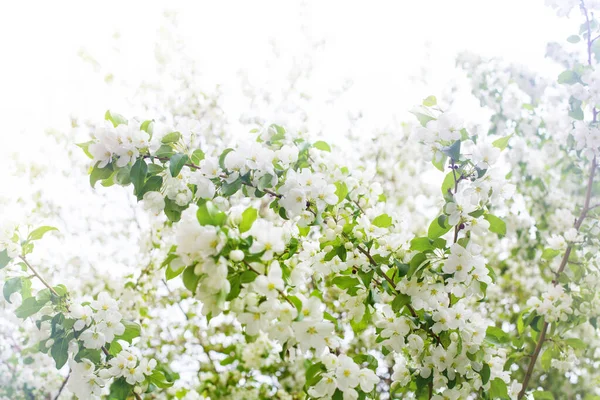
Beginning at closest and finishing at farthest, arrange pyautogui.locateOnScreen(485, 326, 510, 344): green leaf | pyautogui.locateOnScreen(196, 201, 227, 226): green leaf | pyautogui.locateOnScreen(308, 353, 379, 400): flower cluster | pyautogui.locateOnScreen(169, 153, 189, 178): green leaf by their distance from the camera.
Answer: pyautogui.locateOnScreen(196, 201, 227, 226): green leaf → pyautogui.locateOnScreen(308, 353, 379, 400): flower cluster → pyautogui.locateOnScreen(169, 153, 189, 178): green leaf → pyautogui.locateOnScreen(485, 326, 510, 344): green leaf

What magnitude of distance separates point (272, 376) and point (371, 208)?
1.94 metres

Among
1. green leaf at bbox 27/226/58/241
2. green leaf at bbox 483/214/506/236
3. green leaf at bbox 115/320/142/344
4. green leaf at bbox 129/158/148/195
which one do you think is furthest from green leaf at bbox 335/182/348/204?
green leaf at bbox 27/226/58/241

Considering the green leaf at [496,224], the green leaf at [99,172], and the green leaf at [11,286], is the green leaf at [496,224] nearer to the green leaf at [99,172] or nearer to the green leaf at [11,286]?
the green leaf at [99,172]

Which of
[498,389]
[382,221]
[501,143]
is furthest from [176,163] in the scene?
[498,389]

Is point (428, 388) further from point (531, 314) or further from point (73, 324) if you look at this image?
point (73, 324)

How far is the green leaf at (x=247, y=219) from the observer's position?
39.0 inches

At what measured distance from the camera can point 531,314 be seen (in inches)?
72.2

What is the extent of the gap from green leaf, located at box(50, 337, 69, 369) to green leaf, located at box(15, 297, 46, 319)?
0.12m

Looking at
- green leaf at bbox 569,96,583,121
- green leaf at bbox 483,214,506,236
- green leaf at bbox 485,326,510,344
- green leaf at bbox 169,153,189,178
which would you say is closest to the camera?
green leaf at bbox 169,153,189,178

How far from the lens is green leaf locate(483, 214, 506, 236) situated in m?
1.32

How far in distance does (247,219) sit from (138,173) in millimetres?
396

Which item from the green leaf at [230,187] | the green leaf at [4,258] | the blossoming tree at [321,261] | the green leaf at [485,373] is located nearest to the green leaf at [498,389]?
the blossoming tree at [321,261]

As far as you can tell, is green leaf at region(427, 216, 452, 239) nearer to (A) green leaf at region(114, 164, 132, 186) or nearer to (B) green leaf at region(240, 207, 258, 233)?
(B) green leaf at region(240, 207, 258, 233)

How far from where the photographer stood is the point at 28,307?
1400 mm
